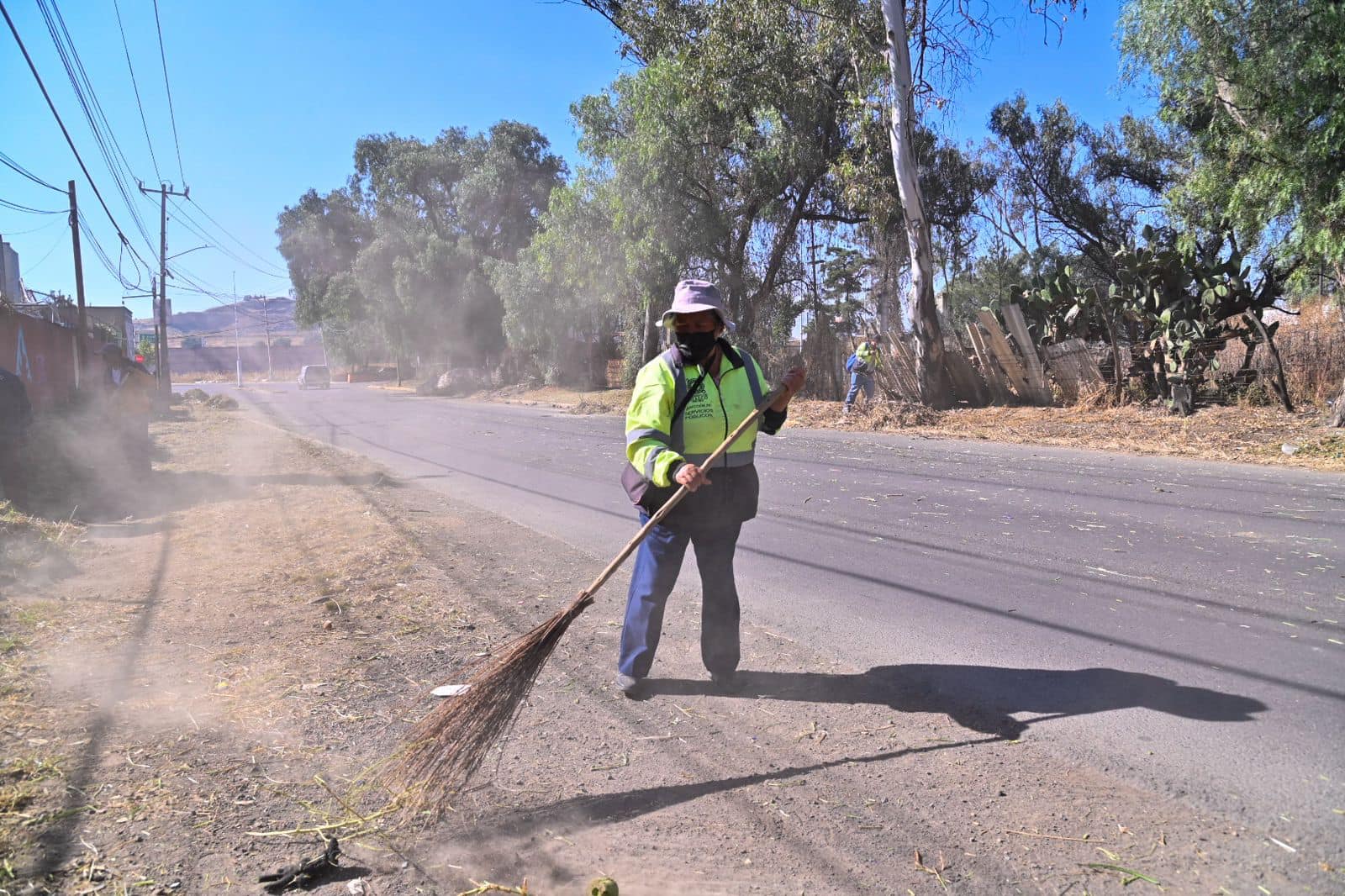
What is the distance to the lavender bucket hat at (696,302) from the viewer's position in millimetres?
3730

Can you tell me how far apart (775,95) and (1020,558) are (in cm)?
1515

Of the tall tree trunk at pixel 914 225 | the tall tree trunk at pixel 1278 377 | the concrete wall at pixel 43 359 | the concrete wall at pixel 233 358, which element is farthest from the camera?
the concrete wall at pixel 233 358

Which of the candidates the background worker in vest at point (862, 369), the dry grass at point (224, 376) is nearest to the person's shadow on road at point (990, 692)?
the background worker in vest at point (862, 369)

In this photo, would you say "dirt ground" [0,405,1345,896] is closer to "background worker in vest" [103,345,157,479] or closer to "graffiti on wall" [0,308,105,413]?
"background worker in vest" [103,345,157,479]

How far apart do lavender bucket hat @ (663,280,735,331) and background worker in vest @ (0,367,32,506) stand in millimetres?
8509

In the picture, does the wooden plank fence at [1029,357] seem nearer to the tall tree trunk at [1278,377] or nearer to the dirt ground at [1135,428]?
the dirt ground at [1135,428]

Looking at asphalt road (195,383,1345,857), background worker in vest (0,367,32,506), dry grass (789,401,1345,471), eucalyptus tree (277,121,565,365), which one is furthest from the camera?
eucalyptus tree (277,121,565,365)

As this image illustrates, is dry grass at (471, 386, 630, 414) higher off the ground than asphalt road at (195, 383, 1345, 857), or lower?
higher

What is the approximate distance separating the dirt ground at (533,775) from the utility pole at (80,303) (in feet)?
55.6

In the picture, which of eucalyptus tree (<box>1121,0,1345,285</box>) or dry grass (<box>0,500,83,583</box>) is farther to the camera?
eucalyptus tree (<box>1121,0,1345,285</box>)

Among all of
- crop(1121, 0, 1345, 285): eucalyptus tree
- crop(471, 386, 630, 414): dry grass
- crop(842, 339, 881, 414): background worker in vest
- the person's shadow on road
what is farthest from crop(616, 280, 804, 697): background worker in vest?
crop(471, 386, 630, 414): dry grass

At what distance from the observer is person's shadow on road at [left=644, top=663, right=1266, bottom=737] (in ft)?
12.1

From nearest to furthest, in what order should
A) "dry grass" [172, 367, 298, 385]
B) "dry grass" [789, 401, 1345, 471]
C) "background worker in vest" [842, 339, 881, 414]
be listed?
"dry grass" [789, 401, 1345, 471] → "background worker in vest" [842, 339, 881, 414] → "dry grass" [172, 367, 298, 385]

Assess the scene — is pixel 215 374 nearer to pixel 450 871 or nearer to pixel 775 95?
pixel 775 95
